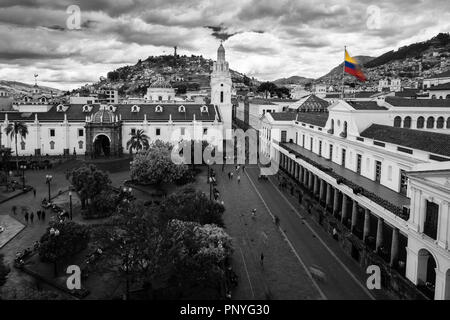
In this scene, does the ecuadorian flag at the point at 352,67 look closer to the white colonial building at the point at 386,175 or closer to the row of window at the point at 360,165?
the white colonial building at the point at 386,175

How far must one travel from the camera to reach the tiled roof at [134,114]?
2532 inches

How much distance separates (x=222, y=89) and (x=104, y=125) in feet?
73.1

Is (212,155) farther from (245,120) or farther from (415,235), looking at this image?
(415,235)

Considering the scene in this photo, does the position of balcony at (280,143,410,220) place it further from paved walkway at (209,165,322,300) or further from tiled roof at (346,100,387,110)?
paved walkway at (209,165,322,300)

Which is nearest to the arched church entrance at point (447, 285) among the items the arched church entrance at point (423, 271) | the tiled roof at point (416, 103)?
the arched church entrance at point (423, 271)

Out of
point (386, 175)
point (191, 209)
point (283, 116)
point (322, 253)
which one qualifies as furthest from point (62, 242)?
point (283, 116)

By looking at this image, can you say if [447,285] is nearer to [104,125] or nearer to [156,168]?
[156,168]

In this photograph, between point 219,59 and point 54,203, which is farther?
point 219,59

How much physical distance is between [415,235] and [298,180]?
82.5ft

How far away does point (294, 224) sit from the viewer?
3266cm

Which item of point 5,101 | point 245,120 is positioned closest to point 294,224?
point 245,120

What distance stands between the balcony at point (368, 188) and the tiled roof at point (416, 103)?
8.38 m

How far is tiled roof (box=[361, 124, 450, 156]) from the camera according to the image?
24256 mm

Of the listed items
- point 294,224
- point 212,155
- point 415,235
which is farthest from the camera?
point 212,155
